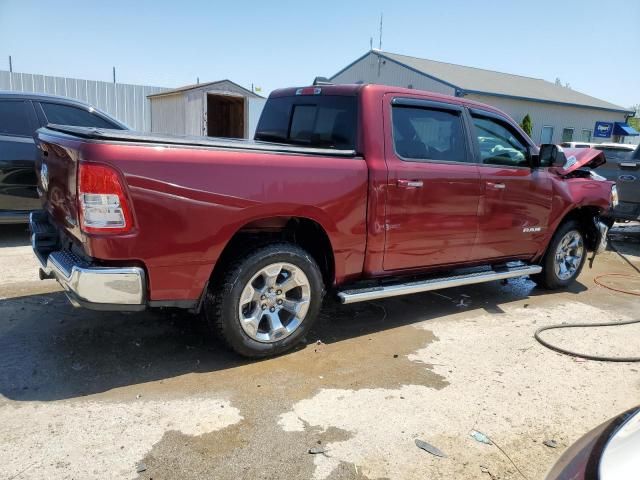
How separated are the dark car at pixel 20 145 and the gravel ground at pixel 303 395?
72.7 inches

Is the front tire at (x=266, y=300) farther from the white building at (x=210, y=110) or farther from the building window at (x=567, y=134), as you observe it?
the building window at (x=567, y=134)

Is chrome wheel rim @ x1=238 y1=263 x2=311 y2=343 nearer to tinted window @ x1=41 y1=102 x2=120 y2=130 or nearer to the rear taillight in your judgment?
the rear taillight

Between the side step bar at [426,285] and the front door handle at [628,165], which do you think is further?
the front door handle at [628,165]

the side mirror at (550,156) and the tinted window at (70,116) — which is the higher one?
the tinted window at (70,116)

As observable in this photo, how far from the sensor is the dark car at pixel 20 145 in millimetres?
6277

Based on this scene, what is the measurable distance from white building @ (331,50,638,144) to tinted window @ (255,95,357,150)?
18.4m

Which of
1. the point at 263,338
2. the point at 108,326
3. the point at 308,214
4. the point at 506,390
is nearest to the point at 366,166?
the point at 308,214

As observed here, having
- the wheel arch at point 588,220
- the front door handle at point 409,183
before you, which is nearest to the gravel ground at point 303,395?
Answer: the front door handle at point 409,183

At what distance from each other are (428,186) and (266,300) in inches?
64.4

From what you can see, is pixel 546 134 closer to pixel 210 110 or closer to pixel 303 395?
pixel 210 110

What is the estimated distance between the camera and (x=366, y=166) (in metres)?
3.87

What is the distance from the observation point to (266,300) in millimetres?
3670

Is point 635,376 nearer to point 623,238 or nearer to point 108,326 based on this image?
point 108,326

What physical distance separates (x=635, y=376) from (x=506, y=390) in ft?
3.73
